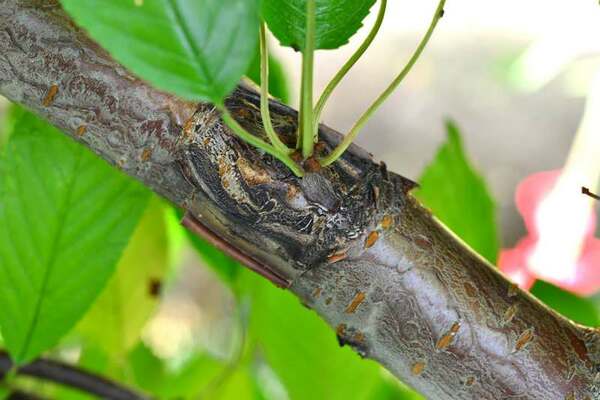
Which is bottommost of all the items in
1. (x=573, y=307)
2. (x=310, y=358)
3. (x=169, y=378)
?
(x=169, y=378)

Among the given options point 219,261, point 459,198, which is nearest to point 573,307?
point 459,198

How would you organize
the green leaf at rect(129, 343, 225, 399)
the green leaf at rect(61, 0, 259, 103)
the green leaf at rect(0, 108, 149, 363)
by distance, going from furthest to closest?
the green leaf at rect(129, 343, 225, 399), the green leaf at rect(0, 108, 149, 363), the green leaf at rect(61, 0, 259, 103)

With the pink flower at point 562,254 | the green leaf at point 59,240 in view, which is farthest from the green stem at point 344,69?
the pink flower at point 562,254

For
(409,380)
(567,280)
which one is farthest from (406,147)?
(409,380)

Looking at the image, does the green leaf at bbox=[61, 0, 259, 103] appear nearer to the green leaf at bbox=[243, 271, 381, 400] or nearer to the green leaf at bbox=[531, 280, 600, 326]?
the green leaf at bbox=[243, 271, 381, 400]

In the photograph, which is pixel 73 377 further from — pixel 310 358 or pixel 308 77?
pixel 308 77

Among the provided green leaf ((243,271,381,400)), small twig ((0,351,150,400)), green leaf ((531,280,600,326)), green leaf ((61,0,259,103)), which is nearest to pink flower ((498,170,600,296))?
green leaf ((531,280,600,326))
